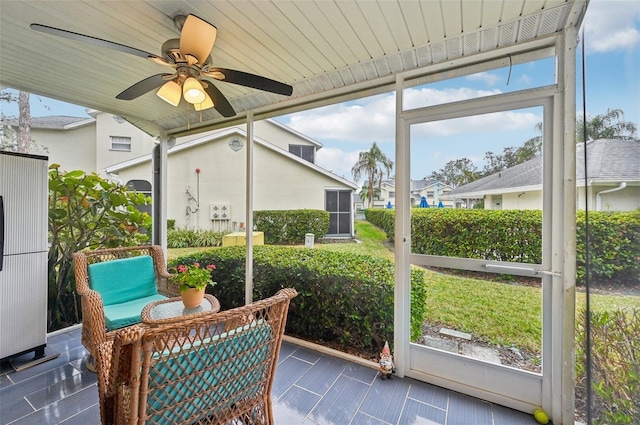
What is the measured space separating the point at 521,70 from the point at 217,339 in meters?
2.51

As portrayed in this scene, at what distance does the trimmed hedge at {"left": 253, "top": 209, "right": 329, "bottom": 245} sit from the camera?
2996 millimetres

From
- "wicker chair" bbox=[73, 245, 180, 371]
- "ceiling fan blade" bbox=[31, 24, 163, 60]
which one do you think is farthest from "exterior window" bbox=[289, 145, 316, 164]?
"wicker chair" bbox=[73, 245, 180, 371]

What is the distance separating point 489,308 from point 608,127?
135 cm

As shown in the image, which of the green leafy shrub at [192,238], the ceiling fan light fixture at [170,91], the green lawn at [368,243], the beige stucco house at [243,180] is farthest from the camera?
the green leafy shrub at [192,238]

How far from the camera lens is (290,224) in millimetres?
3186

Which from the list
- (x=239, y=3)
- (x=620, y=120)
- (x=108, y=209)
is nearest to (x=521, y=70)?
(x=620, y=120)

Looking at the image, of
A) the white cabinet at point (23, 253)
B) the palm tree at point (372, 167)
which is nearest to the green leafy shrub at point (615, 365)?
the palm tree at point (372, 167)

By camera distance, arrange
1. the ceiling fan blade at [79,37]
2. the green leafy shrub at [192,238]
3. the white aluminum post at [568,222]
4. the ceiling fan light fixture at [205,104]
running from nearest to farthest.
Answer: the ceiling fan blade at [79,37] < the white aluminum post at [568,222] < the ceiling fan light fixture at [205,104] < the green leafy shrub at [192,238]

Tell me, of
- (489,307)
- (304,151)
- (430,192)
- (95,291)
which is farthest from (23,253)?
(489,307)

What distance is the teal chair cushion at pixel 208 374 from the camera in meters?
1.02

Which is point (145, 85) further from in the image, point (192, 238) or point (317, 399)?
point (192, 238)

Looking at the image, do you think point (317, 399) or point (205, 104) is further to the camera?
point (205, 104)

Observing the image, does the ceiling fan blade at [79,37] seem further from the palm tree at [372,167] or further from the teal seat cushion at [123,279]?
the teal seat cushion at [123,279]

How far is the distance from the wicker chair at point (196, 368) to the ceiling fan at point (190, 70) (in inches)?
53.3
